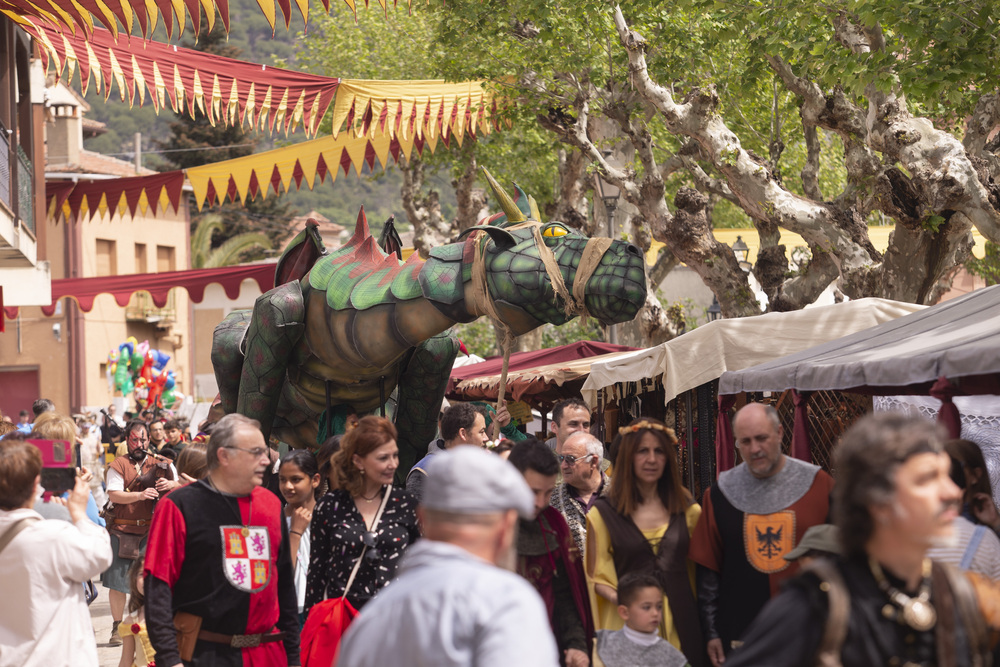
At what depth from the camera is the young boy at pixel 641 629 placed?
4.66 meters

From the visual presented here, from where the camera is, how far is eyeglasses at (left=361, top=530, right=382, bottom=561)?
4.89 metres

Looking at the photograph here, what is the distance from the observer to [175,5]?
28.6ft

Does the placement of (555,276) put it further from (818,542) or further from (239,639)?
(818,542)

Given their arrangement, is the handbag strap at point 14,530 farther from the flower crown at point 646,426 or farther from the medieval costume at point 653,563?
the flower crown at point 646,426

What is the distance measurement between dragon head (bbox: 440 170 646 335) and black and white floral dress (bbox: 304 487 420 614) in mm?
2132

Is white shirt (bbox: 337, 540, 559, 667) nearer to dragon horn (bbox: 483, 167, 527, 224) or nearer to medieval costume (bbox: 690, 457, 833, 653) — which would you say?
medieval costume (bbox: 690, 457, 833, 653)

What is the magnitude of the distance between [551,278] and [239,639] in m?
2.88

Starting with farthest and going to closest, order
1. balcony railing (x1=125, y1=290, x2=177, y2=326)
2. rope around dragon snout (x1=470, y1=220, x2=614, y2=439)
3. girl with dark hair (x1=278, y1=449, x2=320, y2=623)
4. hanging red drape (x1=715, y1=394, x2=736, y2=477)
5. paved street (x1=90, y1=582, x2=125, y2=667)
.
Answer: balcony railing (x1=125, y1=290, x2=177, y2=326) < paved street (x1=90, y1=582, x2=125, y2=667) < hanging red drape (x1=715, y1=394, x2=736, y2=477) < rope around dragon snout (x1=470, y1=220, x2=614, y2=439) < girl with dark hair (x1=278, y1=449, x2=320, y2=623)

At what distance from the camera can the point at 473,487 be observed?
103 inches

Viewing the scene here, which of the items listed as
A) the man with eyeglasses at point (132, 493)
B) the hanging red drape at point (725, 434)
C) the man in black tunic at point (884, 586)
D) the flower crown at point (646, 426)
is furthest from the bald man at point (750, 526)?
the man with eyeglasses at point (132, 493)

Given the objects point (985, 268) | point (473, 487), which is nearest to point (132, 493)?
point (473, 487)

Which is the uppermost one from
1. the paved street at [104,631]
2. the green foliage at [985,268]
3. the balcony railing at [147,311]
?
the balcony railing at [147,311]

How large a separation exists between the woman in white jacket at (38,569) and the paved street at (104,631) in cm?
437

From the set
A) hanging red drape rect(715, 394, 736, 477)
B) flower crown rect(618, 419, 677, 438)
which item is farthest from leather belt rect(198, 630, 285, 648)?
hanging red drape rect(715, 394, 736, 477)
